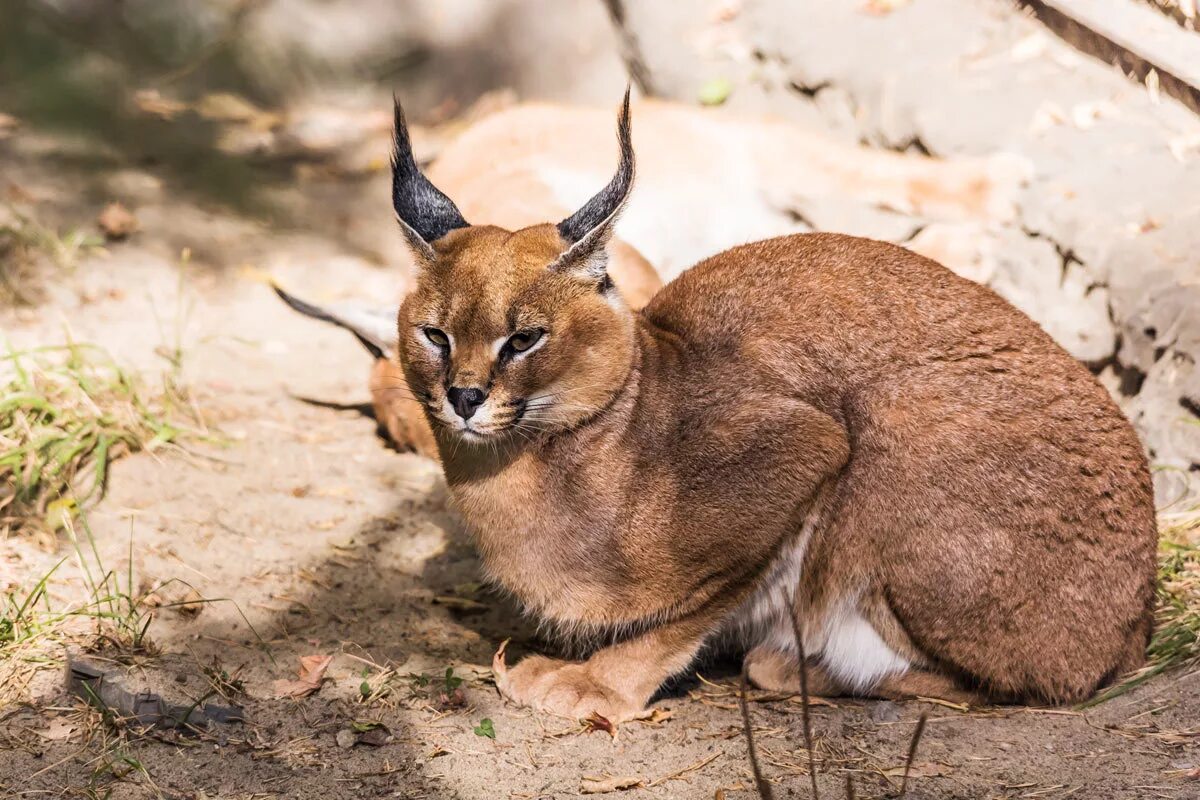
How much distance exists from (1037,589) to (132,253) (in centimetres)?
534

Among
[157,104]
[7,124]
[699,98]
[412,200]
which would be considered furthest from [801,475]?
[157,104]

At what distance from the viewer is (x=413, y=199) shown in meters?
4.04

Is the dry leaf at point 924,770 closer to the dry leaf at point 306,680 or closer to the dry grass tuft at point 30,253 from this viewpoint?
the dry leaf at point 306,680

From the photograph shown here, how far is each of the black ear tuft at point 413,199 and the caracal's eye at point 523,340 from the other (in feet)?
1.67

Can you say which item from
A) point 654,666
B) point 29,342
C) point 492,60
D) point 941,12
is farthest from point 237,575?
point 492,60

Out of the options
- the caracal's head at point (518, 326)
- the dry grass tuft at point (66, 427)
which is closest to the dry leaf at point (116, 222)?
the dry grass tuft at point (66, 427)

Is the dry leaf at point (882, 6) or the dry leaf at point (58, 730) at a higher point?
the dry leaf at point (882, 6)

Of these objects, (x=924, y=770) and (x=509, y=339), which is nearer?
(x=924, y=770)

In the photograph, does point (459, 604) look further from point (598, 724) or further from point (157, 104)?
point (157, 104)

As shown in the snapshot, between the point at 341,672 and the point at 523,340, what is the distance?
4.33ft

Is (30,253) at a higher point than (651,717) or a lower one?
higher

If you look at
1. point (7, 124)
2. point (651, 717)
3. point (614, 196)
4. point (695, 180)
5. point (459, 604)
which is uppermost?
point (614, 196)

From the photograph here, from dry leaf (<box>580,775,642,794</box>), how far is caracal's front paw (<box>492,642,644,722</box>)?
34 centimetres

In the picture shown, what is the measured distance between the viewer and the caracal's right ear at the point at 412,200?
4.00 metres
